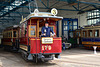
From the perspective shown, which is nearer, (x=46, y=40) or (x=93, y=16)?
(x=46, y=40)

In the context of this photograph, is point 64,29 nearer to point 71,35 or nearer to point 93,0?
point 71,35

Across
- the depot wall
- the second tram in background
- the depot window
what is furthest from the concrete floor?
the depot wall

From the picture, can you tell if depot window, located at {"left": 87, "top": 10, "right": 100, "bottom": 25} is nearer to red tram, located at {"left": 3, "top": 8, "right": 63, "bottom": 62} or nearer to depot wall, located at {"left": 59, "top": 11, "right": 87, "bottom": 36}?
depot wall, located at {"left": 59, "top": 11, "right": 87, "bottom": 36}

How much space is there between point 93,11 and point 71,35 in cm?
708

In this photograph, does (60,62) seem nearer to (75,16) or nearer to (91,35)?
(91,35)

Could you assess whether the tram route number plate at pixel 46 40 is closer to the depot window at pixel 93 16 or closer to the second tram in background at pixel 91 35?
the second tram in background at pixel 91 35

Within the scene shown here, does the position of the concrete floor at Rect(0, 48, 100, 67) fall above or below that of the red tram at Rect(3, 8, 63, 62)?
below

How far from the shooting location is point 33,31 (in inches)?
410

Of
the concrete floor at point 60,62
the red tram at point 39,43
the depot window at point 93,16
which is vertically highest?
the depot window at point 93,16

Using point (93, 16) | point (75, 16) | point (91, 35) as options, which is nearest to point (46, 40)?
point (91, 35)

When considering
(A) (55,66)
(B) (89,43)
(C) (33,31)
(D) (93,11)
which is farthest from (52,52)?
(D) (93,11)

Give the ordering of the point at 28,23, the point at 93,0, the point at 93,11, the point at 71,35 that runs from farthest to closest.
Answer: the point at 93,11 < the point at 71,35 < the point at 93,0 < the point at 28,23

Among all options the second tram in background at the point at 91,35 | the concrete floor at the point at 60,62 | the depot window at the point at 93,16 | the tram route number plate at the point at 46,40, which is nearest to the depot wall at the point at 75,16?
the depot window at the point at 93,16

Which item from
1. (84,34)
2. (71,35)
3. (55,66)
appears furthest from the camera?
(71,35)
